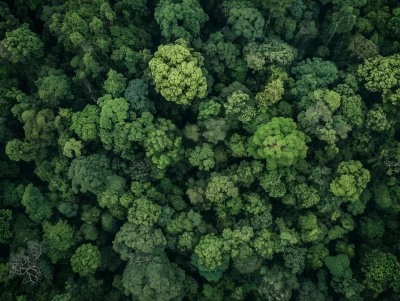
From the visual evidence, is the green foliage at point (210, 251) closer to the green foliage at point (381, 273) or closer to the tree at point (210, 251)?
the tree at point (210, 251)

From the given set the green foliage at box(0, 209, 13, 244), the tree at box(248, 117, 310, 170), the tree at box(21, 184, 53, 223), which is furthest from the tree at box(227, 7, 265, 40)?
the green foliage at box(0, 209, 13, 244)

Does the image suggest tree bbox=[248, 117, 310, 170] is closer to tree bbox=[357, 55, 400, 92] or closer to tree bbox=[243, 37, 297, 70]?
tree bbox=[243, 37, 297, 70]

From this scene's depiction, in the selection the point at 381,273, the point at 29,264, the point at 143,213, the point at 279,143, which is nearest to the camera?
the point at 279,143

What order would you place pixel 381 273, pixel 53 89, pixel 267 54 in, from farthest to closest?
pixel 267 54 < pixel 53 89 < pixel 381 273

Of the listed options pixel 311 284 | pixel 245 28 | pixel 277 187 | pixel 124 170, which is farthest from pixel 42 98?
pixel 311 284

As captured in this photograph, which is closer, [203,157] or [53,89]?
[203,157]

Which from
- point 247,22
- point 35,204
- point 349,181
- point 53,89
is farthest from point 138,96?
point 349,181

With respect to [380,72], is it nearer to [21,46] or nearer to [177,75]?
[177,75]
